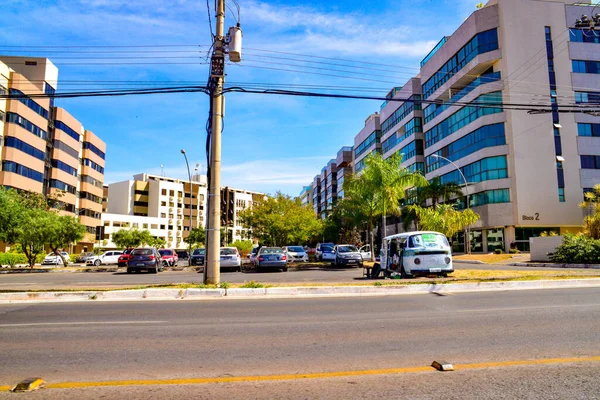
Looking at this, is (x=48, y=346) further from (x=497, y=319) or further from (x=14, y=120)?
(x=14, y=120)

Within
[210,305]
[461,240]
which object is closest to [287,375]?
[210,305]

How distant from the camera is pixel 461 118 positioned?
49906 millimetres

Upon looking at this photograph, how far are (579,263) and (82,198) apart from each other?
72438mm

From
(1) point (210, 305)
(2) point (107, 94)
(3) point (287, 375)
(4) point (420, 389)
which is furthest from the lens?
(2) point (107, 94)

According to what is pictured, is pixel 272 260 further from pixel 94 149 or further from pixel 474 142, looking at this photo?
pixel 94 149

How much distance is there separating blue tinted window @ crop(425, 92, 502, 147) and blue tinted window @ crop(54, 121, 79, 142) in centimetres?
5398

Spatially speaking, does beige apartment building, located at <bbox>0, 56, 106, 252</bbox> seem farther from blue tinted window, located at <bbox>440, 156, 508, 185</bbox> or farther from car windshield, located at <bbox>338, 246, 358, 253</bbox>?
blue tinted window, located at <bbox>440, 156, 508, 185</bbox>

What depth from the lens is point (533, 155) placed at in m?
43.6

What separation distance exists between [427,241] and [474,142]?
34.8 metres

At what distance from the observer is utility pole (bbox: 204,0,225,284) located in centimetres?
1371

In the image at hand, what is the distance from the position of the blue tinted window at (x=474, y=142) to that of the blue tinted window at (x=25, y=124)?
5259 cm

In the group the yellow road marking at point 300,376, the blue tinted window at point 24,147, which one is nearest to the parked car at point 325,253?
the yellow road marking at point 300,376

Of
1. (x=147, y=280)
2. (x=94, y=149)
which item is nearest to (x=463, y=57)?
(x=147, y=280)

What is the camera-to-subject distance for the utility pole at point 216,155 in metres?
13.7
